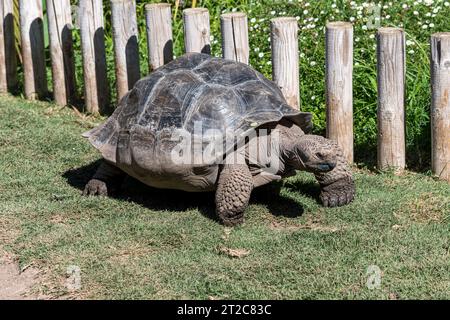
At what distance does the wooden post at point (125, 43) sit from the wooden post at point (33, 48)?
1.15 metres

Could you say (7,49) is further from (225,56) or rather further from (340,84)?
(340,84)

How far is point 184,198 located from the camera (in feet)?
22.7

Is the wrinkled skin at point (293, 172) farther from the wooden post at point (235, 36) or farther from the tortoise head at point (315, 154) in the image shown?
the wooden post at point (235, 36)

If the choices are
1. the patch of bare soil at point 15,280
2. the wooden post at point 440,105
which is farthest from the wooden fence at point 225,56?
the patch of bare soil at point 15,280

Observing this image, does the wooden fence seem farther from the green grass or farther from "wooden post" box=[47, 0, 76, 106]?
the green grass

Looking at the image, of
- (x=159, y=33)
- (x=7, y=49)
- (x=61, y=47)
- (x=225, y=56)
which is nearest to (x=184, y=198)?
(x=225, y=56)

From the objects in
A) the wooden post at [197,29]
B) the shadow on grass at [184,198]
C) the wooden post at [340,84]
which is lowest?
the shadow on grass at [184,198]

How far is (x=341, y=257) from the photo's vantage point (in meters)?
5.65

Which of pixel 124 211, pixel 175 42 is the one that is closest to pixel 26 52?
pixel 175 42

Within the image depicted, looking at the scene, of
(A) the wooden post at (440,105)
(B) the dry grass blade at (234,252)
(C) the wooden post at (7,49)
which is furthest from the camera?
(C) the wooden post at (7,49)

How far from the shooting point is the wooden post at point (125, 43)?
8.34 meters

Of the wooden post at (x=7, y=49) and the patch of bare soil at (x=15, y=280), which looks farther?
the wooden post at (x=7, y=49)

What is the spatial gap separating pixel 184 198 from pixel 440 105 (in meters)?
2.03

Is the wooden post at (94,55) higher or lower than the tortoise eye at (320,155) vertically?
higher
